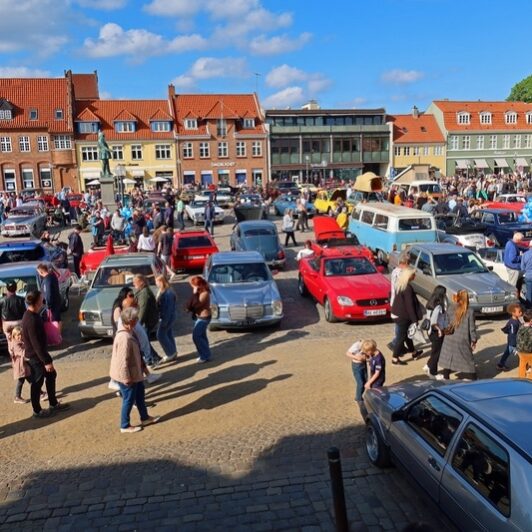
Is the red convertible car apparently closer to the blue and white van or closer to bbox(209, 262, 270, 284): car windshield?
bbox(209, 262, 270, 284): car windshield

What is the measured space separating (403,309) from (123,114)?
54.9m

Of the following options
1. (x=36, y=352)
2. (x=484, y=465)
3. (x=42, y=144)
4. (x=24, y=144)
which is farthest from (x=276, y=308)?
(x=24, y=144)

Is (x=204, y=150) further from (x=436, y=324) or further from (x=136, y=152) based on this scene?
(x=436, y=324)

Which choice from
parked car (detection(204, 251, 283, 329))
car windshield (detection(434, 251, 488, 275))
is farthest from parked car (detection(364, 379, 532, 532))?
car windshield (detection(434, 251, 488, 275))

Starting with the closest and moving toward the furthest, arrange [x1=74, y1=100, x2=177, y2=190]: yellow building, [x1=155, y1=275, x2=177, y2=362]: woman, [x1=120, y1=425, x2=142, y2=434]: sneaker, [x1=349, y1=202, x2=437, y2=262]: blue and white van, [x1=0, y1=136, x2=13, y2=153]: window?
[x1=120, y1=425, x2=142, y2=434]: sneaker → [x1=155, y1=275, x2=177, y2=362]: woman → [x1=349, y1=202, x2=437, y2=262]: blue and white van → [x1=0, y1=136, x2=13, y2=153]: window → [x1=74, y1=100, x2=177, y2=190]: yellow building

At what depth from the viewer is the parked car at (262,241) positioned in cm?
1911

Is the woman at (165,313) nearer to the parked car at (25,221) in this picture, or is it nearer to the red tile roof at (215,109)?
the parked car at (25,221)

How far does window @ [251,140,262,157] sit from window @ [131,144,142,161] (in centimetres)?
1218

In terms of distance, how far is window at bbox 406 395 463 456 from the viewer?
16.4ft

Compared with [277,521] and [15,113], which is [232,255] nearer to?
[277,521]

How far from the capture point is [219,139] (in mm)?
61531

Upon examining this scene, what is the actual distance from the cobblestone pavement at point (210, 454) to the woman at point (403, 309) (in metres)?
0.42

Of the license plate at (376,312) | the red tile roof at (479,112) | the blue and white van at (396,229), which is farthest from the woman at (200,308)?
the red tile roof at (479,112)

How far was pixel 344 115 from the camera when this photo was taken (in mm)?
65188
